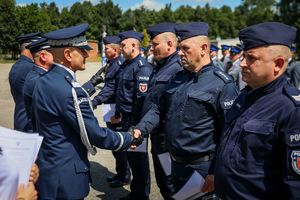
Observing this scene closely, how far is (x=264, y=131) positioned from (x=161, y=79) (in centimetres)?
225

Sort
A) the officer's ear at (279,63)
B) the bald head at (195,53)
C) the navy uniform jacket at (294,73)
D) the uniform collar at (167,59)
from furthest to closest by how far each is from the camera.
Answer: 1. the navy uniform jacket at (294,73)
2. the uniform collar at (167,59)
3. the bald head at (195,53)
4. the officer's ear at (279,63)

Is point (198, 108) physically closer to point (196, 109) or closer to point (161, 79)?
point (196, 109)

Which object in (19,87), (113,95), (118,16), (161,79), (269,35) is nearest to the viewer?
(269,35)

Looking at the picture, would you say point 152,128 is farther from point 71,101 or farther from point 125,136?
point 71,101

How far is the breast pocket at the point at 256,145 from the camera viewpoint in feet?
7.27

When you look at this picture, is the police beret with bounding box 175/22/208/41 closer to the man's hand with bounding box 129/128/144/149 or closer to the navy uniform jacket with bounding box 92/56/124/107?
the man's hand with bounding box 129/128/144/149

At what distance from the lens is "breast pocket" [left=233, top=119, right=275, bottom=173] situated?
7.27 ft

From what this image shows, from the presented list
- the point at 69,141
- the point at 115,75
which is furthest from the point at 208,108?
the point at 115,75

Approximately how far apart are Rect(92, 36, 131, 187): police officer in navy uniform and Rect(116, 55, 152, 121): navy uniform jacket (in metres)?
0.53

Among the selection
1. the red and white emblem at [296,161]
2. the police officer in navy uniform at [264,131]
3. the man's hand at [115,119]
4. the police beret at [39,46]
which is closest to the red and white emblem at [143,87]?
the man's hand at [115,119]

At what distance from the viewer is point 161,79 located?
438 cm

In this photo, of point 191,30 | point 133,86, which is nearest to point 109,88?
point 133,86

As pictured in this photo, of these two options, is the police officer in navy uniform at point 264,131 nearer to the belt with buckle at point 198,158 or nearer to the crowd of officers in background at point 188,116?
the crowd of officers in background at point 188,116

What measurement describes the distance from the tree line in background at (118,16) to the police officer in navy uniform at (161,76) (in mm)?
42586
